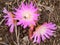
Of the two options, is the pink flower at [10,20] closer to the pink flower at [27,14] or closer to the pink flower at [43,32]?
the pink flower at [27,14]

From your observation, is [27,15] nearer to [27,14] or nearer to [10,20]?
[27,14]

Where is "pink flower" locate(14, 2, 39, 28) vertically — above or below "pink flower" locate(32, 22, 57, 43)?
above

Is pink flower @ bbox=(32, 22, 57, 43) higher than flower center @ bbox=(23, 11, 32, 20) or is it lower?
lower

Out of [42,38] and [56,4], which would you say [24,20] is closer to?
[42,38]

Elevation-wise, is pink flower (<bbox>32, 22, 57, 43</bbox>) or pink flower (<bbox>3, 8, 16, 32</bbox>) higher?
pink flower (<bbox>3, 8, 16, 32</bbox>)

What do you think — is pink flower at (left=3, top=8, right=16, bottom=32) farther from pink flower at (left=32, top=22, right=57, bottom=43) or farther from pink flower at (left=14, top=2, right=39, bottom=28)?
pink flower at (left=32, top=22, right=57, bottom=43)

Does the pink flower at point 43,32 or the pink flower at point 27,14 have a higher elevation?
the pink flower at point 27,14

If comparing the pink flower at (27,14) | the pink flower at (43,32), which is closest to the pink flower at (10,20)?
the pink flower at (27,14)

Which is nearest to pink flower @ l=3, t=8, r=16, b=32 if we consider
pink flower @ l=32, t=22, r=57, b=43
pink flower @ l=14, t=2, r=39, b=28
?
pink flower @ l=14, t=2, r=39, b=28

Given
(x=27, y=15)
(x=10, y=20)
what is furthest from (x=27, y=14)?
(x=10, y=20)
